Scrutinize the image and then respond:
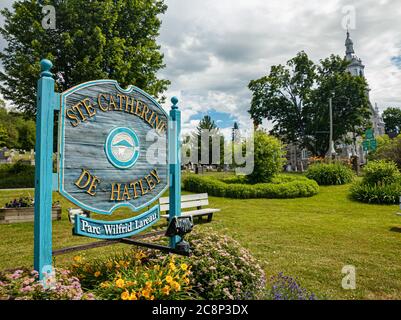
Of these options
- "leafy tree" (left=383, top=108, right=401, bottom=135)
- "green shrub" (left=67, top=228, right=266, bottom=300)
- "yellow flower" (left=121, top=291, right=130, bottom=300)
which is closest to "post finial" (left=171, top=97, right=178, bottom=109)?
"green shrub" (left=67, top=228, right=266, bottom=300)

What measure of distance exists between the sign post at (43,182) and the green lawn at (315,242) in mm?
2579

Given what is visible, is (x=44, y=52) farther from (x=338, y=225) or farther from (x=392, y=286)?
(x=392, y=286)

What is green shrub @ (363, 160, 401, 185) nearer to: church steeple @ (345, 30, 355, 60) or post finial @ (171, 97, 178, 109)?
post finial @ (171, 97, 178, 109)

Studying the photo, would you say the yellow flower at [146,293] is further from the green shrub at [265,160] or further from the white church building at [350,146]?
the white church building at [350,146]

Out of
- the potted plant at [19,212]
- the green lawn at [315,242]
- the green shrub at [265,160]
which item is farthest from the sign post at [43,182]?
the green shrub at [265,160]

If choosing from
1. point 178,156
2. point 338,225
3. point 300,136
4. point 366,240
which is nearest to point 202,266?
point 178,156

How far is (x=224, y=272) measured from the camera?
3586mm

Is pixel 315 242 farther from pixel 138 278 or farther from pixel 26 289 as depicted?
pixel 26 289

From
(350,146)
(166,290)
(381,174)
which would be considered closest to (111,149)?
(166,290)

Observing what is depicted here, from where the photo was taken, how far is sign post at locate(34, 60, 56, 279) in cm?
300

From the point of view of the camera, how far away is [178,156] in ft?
15.3

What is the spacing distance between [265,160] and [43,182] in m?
14.3

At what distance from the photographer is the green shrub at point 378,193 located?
1236 centimetres

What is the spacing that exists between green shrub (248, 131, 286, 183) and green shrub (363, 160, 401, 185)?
4.57 meters
